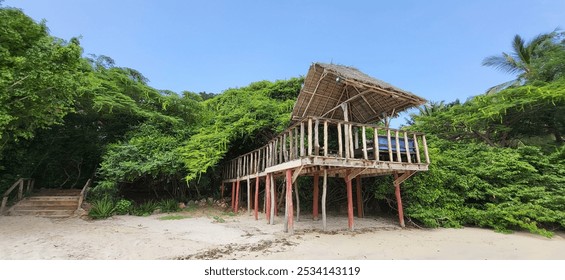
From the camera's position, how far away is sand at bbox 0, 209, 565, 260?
5285 millimetres

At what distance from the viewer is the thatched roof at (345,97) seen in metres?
8.45

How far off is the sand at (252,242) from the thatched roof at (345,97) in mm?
4106

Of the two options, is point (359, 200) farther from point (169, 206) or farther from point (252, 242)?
point (169, 206)

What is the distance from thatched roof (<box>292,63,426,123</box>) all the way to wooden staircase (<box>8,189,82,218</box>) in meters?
9.57

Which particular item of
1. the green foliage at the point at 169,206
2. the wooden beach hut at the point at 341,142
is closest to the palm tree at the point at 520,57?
the wooden beach hut at the point at 341,142

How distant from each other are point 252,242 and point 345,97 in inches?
260

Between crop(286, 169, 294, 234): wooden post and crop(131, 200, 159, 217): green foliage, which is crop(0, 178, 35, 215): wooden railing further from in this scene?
crop(286, 169, 294, 234): wooden post

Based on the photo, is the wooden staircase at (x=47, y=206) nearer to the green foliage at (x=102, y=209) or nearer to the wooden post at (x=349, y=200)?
the green foliage at (x=102, y=209)

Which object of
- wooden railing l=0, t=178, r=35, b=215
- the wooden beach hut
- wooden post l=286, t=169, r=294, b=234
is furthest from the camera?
wooden railing l=0, t=178, r=35, b=215

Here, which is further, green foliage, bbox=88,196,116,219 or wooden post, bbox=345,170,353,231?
green foliage, bbox=88,196,116,219

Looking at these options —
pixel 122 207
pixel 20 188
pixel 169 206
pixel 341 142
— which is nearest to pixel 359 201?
pixel 341 142

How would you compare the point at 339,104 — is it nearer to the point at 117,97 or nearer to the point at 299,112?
the point at 299,112

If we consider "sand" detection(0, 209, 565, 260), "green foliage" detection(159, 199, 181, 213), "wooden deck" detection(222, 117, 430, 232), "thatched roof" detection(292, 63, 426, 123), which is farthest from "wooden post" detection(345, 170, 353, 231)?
"green foliage" detection(159, 199, 181, 213)
